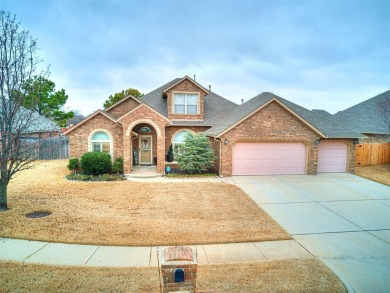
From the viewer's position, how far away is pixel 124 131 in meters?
14.5

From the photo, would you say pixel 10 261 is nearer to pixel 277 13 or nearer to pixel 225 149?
pixel 225 149

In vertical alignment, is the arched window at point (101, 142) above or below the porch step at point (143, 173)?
above

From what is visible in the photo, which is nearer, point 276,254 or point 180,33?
point 276,254

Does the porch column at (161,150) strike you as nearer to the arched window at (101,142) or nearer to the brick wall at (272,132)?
the arched window at (101,142)

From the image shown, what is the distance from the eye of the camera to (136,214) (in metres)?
8.15

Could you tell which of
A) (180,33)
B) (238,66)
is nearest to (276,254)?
(180,33)

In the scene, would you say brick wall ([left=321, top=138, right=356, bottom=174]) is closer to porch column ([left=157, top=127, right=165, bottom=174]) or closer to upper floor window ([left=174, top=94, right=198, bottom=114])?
upper floor window ([left=174, top=94, right=198, bottom=114])

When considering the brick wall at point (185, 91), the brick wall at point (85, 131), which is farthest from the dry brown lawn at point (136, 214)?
the brick wall at point (185, 91)

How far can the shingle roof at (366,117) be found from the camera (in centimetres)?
2207

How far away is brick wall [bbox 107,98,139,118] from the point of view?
722 inches

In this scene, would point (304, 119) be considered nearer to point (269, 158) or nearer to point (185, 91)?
point (269, 158)

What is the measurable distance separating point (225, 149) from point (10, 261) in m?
11.4

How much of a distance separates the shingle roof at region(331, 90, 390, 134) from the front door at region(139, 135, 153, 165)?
20694 mm

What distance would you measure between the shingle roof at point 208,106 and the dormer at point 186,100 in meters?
0.65
